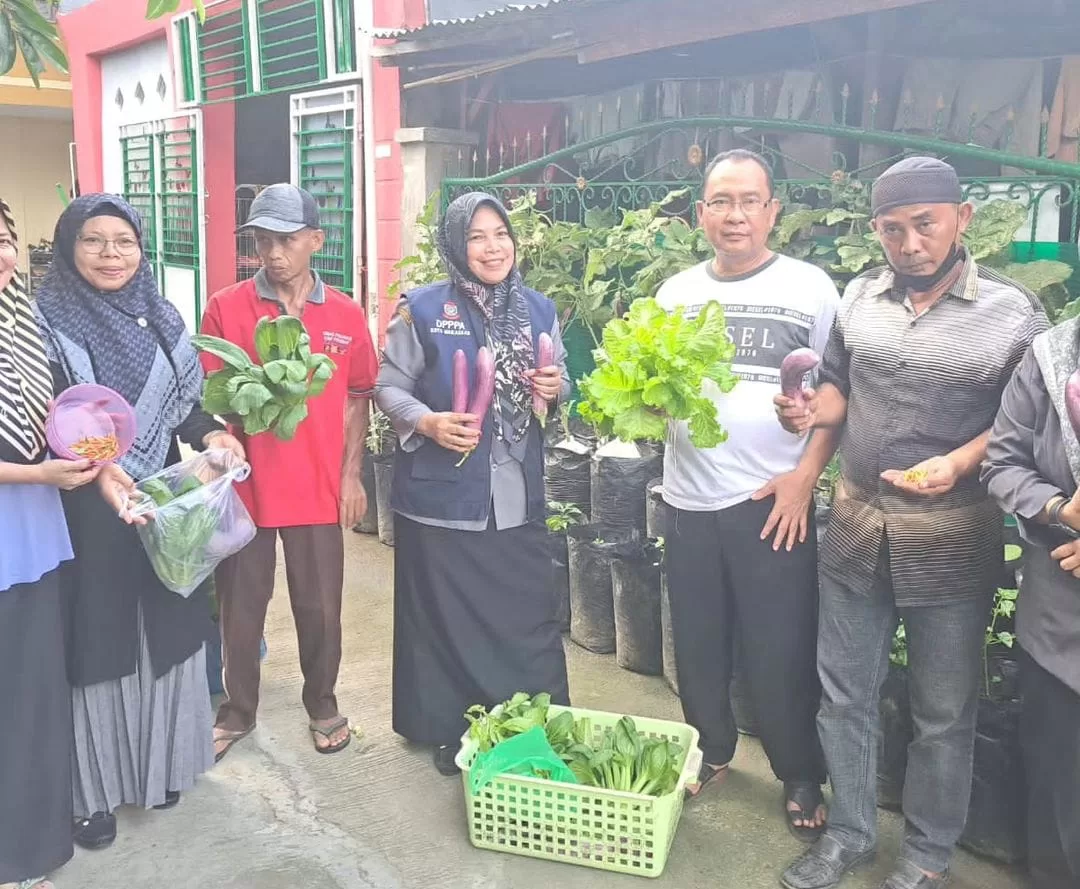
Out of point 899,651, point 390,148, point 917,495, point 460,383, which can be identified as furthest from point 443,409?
point 390,148

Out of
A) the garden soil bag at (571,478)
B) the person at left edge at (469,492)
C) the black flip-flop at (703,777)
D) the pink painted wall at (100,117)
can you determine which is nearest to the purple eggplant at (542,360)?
the person at left edge at (469,492)

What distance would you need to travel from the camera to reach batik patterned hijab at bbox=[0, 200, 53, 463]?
8.11 ft

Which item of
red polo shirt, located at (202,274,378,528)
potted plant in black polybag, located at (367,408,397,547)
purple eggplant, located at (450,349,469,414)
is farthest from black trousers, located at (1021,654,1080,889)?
potted plant in black polybag, located at (367,408,397,547)

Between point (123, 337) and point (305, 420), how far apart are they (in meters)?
0.71

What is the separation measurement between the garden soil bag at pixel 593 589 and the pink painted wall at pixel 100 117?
6.62m

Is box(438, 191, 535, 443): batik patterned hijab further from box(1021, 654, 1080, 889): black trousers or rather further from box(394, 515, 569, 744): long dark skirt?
box(1021, 654, 1080, 889): black trousers

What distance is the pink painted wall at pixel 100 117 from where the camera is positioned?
32.3 ft

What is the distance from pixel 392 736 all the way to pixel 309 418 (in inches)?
47.8

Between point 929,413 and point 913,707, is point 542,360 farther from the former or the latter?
point 913,707

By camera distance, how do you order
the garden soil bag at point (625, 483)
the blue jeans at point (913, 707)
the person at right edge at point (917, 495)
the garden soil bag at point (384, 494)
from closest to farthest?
the person at right edge at point (917, 495), the blue jeans at point (913, 707), the garden soil bag at point (625, 483), the garden soil bag at point (384, 494)

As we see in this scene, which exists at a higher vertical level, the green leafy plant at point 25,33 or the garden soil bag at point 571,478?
the green leafy plant at point 25,33

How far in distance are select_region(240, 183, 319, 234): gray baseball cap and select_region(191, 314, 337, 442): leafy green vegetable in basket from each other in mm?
301

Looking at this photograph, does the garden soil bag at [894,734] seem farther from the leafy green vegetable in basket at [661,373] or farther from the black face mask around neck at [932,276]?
the black face mask around neck at [932,276]

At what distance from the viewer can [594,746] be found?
317 centimetres
